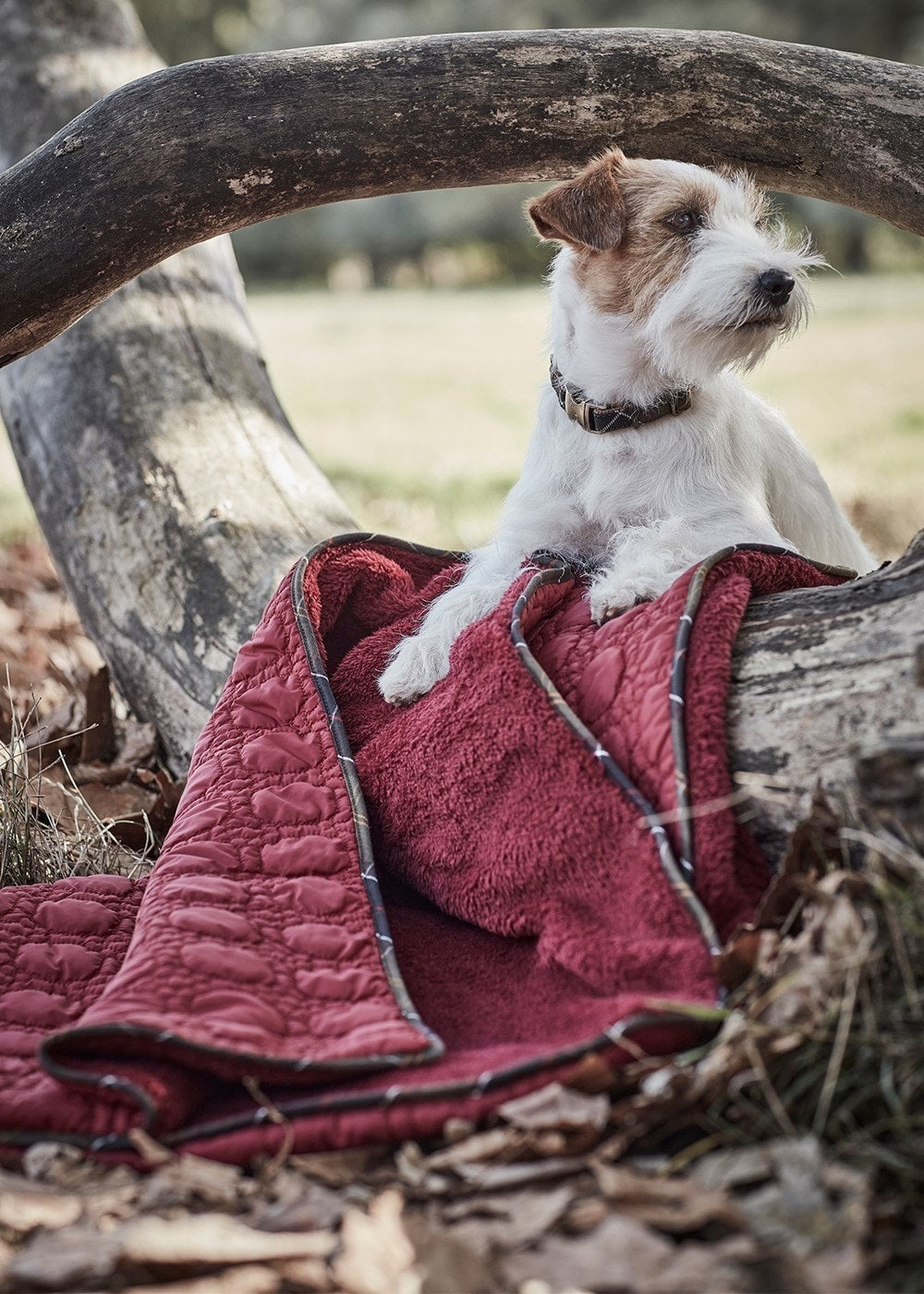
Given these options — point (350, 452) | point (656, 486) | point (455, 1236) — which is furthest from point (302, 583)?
point (350, 452)

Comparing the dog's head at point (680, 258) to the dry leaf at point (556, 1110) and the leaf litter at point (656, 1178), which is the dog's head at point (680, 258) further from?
the dry leaf at point (556, 1110)

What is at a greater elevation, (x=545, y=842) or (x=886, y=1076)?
(x=545, y=842)

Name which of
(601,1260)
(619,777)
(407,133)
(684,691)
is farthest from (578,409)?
(601,1260)

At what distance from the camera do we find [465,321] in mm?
17406

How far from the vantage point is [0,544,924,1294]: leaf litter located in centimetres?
138

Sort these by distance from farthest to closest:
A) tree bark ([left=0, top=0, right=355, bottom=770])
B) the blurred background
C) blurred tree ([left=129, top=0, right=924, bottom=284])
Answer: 1. blurred tree ([left=129, top=0, right=924, bottom=284])
2. the blurred background
3. tree bark ([left=0, top=0, right=355, bottom=770])

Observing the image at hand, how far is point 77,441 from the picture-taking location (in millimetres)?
3975

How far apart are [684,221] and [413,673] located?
59.0 inches

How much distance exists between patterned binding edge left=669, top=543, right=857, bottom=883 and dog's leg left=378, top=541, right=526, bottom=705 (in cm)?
66

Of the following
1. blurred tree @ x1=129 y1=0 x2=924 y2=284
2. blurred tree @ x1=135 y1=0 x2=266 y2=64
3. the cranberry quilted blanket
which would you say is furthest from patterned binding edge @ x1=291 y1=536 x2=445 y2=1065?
blurred tree @ x1=135 y1=0 x2=266 y2=64

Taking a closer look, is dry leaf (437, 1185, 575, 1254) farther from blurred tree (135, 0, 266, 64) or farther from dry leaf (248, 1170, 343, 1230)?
blurred tree (135, 0, 266, 64)

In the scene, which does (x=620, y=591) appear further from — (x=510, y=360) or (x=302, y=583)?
(x=510, y=360)

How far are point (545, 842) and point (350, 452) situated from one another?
7.08 meters

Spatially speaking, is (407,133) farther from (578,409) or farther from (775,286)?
(775,286)
